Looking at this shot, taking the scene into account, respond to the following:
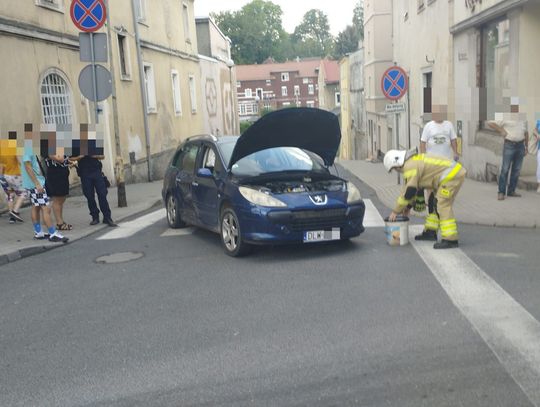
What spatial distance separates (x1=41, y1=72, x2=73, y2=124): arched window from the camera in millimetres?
14445

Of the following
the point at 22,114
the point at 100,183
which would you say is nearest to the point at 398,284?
the point at 100,183

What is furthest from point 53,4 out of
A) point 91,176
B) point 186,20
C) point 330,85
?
point 330,85

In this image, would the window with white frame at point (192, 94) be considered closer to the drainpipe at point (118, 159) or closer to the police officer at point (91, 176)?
the drainpipe at point (118, 159)

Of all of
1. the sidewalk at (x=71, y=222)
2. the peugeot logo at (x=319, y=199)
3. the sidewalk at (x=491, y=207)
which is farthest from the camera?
the sidewalk at (x=491, y=207)

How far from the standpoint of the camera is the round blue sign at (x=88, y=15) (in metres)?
11.2

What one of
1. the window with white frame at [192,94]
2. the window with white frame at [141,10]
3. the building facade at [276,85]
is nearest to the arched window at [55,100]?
the window with white frame at [141,10]

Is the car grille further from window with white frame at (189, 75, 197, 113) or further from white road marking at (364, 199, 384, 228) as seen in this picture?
window with white frame at (189, 75, 197, 113)

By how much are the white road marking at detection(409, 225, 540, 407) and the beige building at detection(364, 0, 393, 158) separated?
82.6 feet

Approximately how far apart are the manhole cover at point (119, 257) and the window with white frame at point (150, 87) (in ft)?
47.4

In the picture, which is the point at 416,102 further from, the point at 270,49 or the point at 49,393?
the point at 270,49

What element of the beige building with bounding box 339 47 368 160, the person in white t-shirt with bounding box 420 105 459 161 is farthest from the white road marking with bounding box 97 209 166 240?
the beige building with bounding box 339 47 368 160

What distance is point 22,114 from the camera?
1314 centimetres

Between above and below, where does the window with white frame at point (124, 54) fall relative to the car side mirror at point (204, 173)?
above

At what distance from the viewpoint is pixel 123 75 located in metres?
19.5
